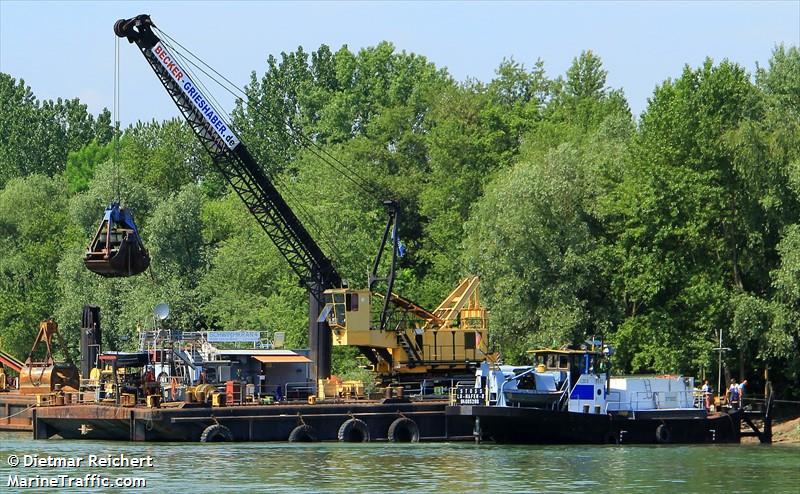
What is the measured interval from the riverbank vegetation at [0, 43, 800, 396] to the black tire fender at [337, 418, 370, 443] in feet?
41.2

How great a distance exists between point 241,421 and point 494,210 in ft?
72.0

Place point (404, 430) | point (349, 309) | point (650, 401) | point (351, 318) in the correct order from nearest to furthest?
1. point (650, 401)
2. point (404, 430)
3. point (351, 318)
4. point (349, 309)

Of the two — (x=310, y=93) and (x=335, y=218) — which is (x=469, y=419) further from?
(x=310, y=93)

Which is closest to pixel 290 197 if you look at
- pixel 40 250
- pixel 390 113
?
pixel 390 113

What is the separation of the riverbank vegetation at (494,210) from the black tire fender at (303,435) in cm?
1411

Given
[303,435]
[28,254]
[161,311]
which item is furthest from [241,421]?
[28,254]

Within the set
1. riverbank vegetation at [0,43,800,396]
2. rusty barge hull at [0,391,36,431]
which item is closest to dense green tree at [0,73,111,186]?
riverbank vegetation at [0,43,800,396]

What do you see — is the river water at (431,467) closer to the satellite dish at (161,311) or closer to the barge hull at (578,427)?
the barge hull at (578,427)

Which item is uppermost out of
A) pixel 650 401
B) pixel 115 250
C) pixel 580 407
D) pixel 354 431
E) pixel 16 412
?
pixel 115 250

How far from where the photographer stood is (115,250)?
6006cm

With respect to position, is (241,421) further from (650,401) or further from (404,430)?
(650,401)

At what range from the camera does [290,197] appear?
91938 mm

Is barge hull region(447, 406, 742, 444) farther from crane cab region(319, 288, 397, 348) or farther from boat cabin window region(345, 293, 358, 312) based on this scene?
boat cabin window region(345, 293, 358, 312)

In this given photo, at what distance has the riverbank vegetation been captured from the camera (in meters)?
71.9
